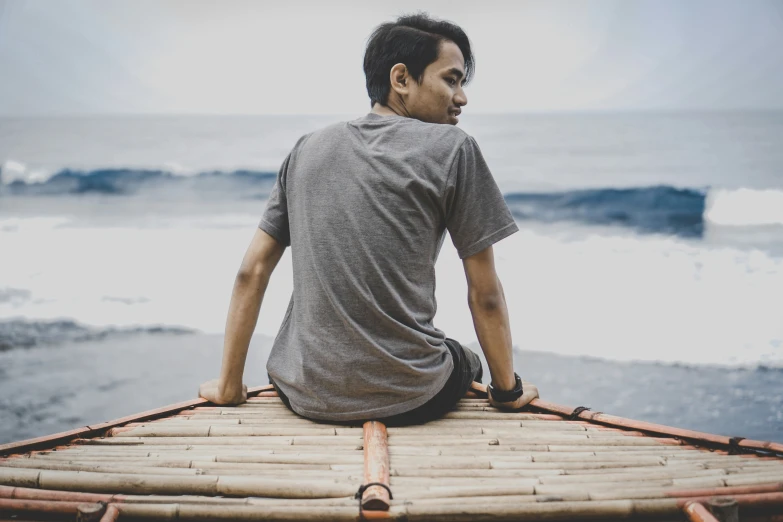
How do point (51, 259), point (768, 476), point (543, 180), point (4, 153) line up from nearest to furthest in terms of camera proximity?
point (768, 476) → point (51, 259) → point (543, 180) → point (4, 153)

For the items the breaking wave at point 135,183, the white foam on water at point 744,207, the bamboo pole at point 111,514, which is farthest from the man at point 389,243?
the breaking wave at point 135,183

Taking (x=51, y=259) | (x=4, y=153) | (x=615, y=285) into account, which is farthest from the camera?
(x=4, y=153)

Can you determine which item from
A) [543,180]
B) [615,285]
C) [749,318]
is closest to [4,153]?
[543,180]

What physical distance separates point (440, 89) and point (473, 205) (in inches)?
13.4

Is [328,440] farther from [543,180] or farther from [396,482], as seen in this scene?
[543,180]

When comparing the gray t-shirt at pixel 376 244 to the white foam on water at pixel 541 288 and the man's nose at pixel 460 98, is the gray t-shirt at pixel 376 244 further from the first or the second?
the white foam on water at pixel 541 288

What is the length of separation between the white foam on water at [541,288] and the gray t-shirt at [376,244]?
3819mm

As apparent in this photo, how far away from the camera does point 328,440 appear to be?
155 cm

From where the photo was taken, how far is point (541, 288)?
712cm

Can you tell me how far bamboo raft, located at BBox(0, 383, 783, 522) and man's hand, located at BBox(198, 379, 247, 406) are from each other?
0.04 m

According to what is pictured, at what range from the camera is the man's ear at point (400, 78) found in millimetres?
1735

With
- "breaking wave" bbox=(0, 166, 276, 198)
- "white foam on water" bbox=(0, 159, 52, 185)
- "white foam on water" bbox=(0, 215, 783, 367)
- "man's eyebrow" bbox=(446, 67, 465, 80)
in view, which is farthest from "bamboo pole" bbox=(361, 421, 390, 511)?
"white foam on water" bbox=(0, 159, 52, 185)

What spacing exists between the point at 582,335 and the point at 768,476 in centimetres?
438

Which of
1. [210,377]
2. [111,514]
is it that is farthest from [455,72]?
[210,377]
